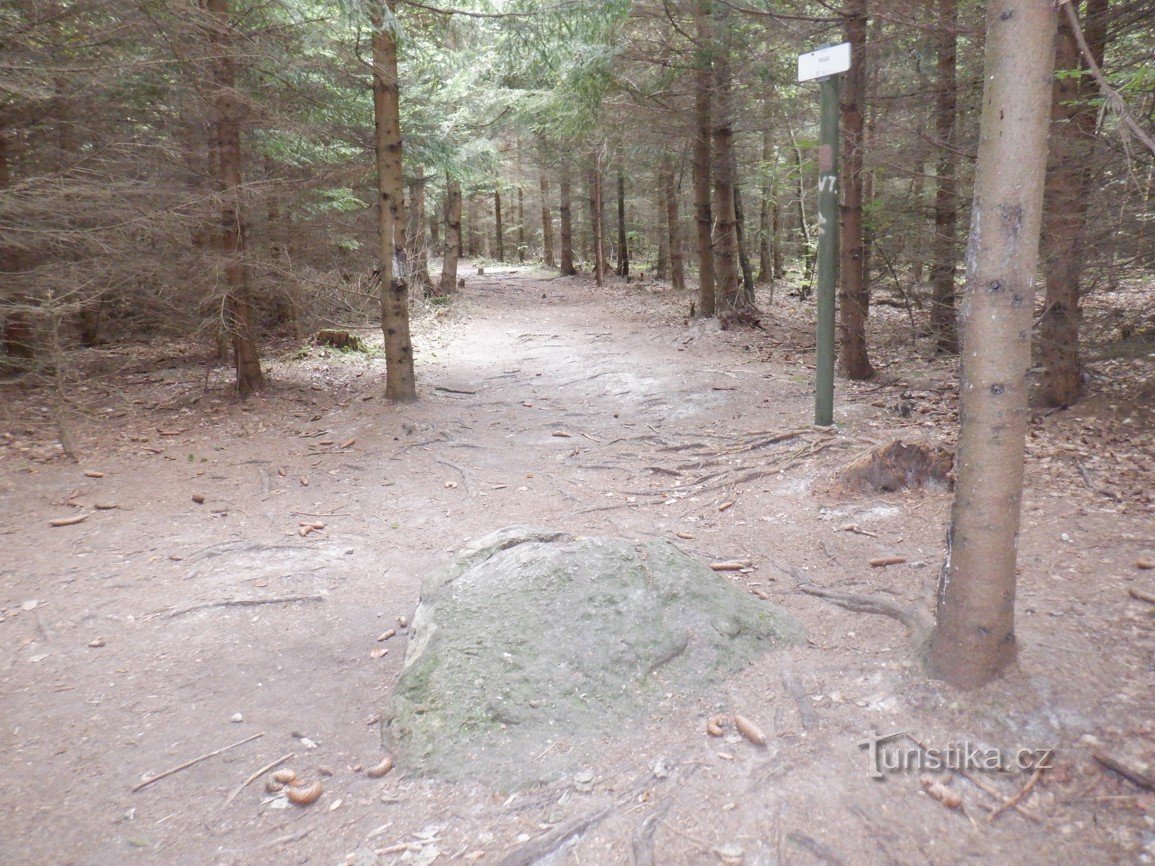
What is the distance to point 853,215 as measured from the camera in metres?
9.16

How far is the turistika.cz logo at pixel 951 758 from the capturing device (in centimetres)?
270

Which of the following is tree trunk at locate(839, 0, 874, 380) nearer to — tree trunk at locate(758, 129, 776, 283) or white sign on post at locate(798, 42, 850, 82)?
white sign on post at locate(798, 42, 850, 82)

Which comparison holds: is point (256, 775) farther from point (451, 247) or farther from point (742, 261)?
point (451, 247)

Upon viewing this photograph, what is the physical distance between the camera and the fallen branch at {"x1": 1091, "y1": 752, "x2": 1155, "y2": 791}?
2492 mm

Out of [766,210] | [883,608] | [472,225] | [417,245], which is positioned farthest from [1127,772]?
[472,225]

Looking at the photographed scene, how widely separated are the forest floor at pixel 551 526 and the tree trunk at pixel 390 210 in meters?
0.62

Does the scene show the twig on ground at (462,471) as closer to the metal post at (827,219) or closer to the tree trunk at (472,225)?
the metal post at (827,219)

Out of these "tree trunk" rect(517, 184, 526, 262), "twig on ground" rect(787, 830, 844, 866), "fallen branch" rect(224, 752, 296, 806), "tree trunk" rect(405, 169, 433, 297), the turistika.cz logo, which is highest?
"tree trunk" rect(517, 184, 526, 262)

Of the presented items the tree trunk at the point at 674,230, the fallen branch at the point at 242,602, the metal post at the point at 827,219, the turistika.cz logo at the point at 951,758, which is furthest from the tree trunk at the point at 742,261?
the turistika.cz logo at the point at 951,758

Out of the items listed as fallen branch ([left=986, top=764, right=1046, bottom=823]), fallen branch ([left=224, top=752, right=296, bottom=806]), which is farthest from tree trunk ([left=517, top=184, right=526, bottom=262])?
fallen branch ([left=986, top=764, right=1046, bottom=823])

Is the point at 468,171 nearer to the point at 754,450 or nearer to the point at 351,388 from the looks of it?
the point at 351,388

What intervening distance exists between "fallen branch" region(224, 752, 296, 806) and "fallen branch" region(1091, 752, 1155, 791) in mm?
3381

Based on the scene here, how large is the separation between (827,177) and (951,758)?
5350mm

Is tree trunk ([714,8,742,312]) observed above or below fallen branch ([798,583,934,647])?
above
